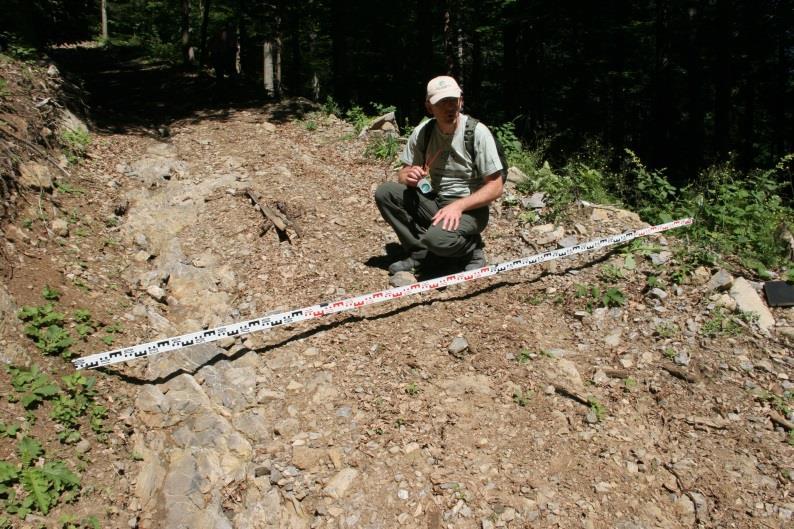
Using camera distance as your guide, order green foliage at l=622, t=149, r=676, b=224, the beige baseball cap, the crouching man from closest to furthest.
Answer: the beige baseball cap
the crouching man
green foliage at l=622, t=149, r=676, b=224

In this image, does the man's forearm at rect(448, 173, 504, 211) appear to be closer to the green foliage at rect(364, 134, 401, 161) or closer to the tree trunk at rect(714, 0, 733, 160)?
the green foliage at rect(364, 134, 401, 161)

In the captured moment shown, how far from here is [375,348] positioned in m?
4.32

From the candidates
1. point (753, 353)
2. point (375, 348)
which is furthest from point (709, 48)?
point (375, 348)

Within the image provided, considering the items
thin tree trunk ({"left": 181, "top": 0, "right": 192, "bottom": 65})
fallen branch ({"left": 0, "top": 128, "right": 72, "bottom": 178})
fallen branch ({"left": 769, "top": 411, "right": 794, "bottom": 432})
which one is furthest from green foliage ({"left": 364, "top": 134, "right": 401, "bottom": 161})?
thin tree trunk ({"left": 181, "top": 0, "right": 192, "bottom": 65})

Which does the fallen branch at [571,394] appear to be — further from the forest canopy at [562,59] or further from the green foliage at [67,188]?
the forest canopy at [562,59]

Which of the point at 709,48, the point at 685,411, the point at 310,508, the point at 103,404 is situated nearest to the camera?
the point at 310,508

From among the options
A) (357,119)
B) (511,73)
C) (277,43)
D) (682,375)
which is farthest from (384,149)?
(511,73)

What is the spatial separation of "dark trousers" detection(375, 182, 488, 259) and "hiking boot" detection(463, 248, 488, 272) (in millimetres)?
56

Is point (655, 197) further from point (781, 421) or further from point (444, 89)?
point (444, 89)

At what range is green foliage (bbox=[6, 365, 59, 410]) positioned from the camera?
9.96 ft

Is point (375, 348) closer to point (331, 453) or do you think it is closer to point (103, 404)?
point (331, 453)

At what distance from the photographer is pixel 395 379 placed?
3.98 meters

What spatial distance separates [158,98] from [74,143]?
5.19 meters

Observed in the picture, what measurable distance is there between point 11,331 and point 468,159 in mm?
3743
